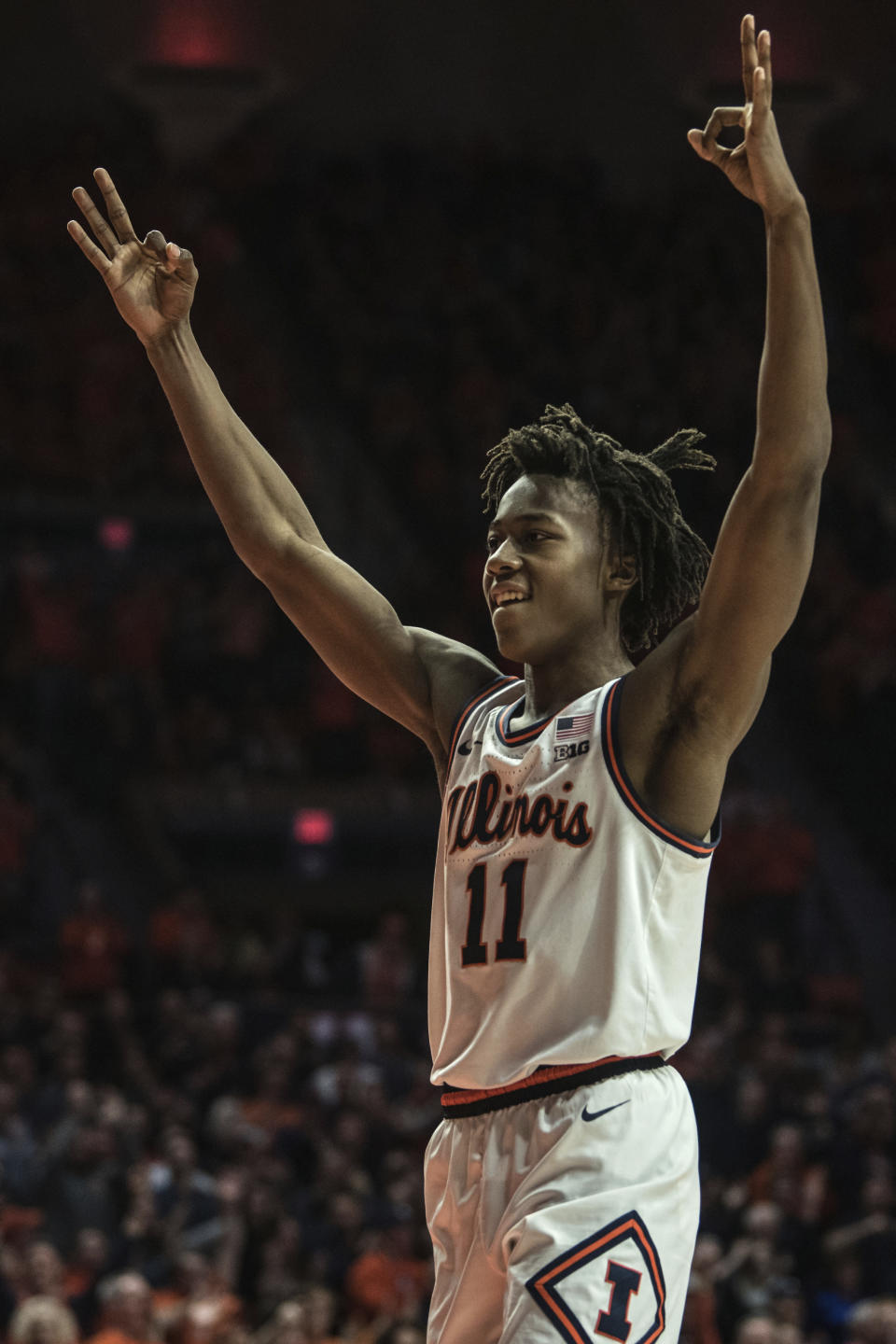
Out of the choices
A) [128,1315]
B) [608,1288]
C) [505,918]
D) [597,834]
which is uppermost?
[597,834]

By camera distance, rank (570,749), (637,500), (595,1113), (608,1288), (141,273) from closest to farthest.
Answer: (608,1288), (595,1113), (570,749), (637,500), (141,273)

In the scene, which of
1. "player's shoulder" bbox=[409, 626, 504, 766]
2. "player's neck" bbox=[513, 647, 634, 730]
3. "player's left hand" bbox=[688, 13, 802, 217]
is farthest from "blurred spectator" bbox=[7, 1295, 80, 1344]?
"player's left hand" bbox=[688, 13, 802, 217]

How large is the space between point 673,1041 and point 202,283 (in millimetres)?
13975

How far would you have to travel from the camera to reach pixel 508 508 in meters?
3.29

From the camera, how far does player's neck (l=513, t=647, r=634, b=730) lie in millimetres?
3264

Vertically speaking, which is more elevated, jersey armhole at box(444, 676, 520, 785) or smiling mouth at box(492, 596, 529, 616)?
smiling mouth at box(492, 596, 529, 616)

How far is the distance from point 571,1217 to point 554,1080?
23cm

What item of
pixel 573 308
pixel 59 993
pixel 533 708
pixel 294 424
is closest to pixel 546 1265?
pixel 533 708

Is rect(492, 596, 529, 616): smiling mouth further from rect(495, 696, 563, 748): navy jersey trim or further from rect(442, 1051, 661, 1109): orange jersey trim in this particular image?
rect(442, 1051, 661, 1109): orange jersey trim

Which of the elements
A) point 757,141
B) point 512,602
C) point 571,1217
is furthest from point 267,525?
point 571,1217

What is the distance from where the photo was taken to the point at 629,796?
9.83 ft

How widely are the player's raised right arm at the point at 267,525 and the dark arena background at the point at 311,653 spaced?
4883 millimetres

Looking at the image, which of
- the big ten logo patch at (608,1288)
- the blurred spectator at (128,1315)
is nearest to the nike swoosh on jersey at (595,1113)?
the big ten logo patch at (608,1288)

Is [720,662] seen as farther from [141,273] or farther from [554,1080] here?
[141,273]
